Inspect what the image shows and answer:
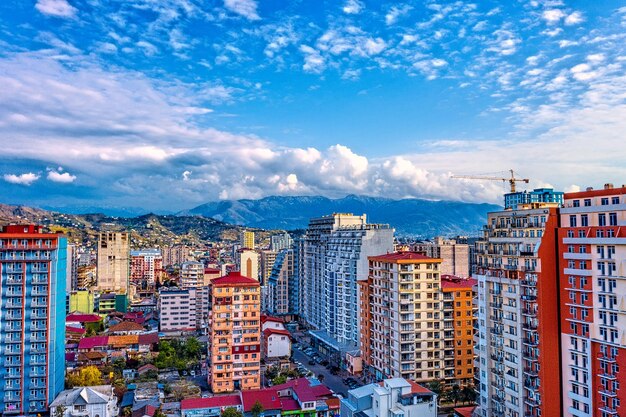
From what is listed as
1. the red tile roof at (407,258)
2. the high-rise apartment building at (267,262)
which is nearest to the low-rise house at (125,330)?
the red tile roof at (407,258)

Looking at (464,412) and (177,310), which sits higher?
(177,310)

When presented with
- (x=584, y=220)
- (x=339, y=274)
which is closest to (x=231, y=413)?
(x=584, y=220)

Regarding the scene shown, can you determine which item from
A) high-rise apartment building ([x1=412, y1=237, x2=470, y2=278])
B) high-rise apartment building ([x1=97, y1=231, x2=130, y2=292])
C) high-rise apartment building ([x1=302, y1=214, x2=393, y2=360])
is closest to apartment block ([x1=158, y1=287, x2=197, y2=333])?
high-rise apartment building ([x1=302, y1=214, x2=393, y2=360])

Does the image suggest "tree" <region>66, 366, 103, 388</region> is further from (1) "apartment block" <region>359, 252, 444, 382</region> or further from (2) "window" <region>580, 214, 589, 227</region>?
(2) "window" <region>580, 214, 589, 227</region>

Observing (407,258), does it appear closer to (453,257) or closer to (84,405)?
(84,405)

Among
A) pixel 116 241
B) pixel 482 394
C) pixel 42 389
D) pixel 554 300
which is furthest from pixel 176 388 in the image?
pixel 116 241

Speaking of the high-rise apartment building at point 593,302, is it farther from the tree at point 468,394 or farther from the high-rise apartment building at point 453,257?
the high-rise apartment building at point 453,257
